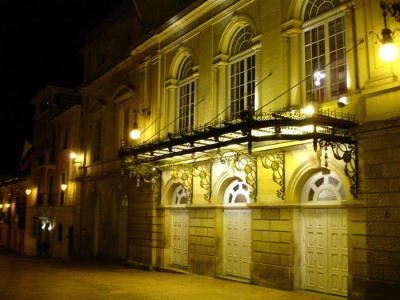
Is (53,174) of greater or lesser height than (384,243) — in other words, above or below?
above

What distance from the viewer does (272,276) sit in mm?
13539

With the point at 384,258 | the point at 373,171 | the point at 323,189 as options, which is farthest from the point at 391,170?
the point at 323,189

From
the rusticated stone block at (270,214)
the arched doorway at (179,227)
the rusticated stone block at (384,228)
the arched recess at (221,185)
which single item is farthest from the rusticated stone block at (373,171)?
the arched doorway at (179,227)

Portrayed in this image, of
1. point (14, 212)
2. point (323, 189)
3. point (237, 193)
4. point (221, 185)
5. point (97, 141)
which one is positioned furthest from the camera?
point (14, 212)

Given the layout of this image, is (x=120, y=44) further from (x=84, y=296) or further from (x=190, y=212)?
(x=84, y=296)

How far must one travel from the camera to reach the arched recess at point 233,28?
15797 millimetres

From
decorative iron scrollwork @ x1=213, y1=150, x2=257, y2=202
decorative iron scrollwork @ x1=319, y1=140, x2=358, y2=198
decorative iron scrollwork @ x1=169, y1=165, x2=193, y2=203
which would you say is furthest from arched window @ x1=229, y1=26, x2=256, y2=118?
decorative iron scrollwork @ x1=319, y1=140, x2=358, y2=198

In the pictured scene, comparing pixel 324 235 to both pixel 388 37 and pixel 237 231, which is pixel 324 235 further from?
pixel 388 37

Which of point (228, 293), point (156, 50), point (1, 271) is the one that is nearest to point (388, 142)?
point (228, 293)

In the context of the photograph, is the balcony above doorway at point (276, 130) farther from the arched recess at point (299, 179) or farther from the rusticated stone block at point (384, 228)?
the rusticated stone block at point (384, 228)

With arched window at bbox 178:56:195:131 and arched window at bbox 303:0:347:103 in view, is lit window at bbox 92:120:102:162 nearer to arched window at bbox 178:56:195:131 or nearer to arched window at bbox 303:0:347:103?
arched window at bbox 178:56:195:131

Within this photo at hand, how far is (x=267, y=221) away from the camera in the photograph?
14.0m

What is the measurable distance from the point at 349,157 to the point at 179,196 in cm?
918

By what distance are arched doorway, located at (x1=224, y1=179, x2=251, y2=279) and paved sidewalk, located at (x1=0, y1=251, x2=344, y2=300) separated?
69 cm
